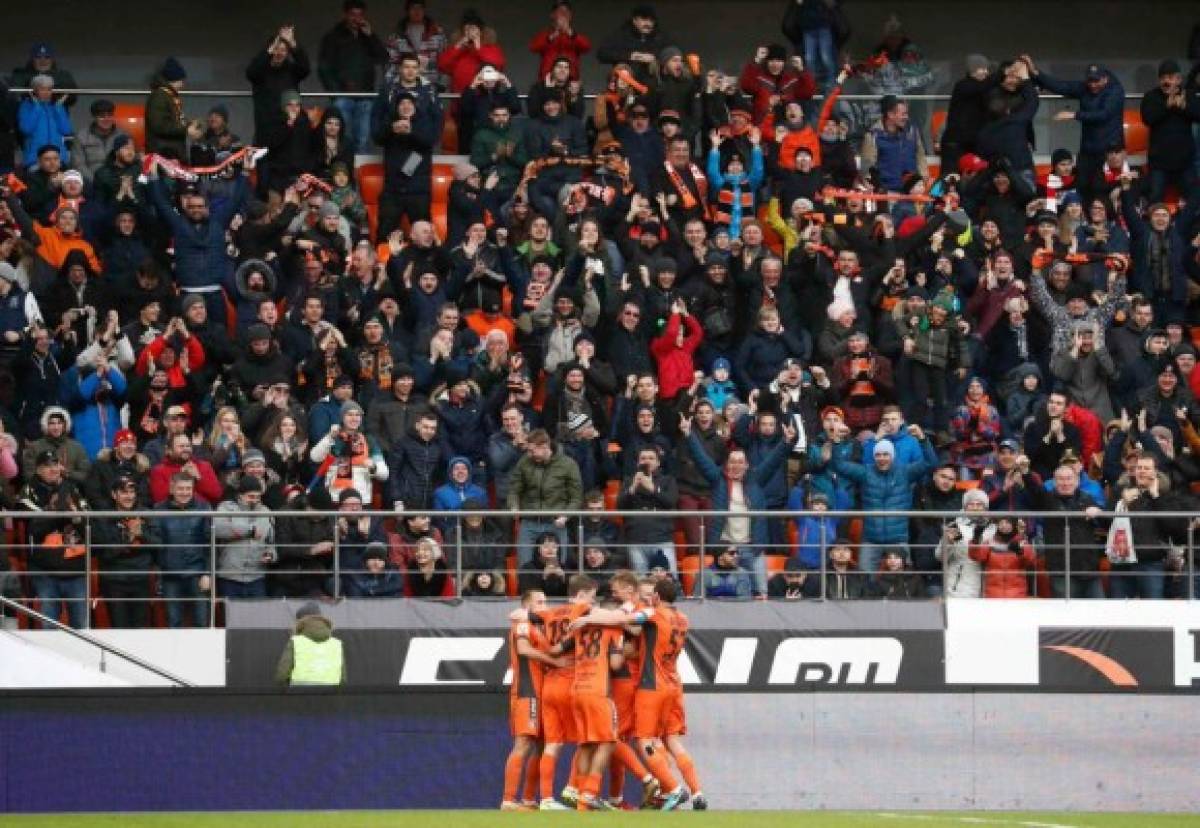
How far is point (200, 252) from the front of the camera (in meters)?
24.6

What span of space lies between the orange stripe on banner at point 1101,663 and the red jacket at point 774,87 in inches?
281

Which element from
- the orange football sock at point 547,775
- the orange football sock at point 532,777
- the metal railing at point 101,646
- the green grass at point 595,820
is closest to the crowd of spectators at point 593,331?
the metal railing at point 101,646

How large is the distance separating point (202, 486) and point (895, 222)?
25.2 feet

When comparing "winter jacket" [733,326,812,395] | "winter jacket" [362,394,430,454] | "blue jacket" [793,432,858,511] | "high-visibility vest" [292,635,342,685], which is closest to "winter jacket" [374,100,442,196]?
"winter jacket" [362,394,430,454]

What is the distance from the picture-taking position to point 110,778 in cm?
1848

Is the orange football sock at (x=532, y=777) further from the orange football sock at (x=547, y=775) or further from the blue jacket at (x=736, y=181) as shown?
the blue jacket at (x=736, y=181)

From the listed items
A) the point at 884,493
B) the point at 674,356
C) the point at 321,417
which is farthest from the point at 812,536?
the point at 321,417

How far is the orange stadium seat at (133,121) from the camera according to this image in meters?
28.1

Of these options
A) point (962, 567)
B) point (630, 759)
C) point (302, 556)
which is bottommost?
point (630, 759)

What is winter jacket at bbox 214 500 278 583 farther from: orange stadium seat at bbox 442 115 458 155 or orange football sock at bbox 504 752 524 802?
orange stadium seat at bbox 442 115 458 155

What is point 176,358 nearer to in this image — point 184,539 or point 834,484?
point 184,539

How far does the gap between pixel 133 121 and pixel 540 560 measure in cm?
835

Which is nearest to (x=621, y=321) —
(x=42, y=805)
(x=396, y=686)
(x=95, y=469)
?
(x=95, y=469)

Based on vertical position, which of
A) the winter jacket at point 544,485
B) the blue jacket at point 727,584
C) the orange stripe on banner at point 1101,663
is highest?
the winter jacket at point 544,485
